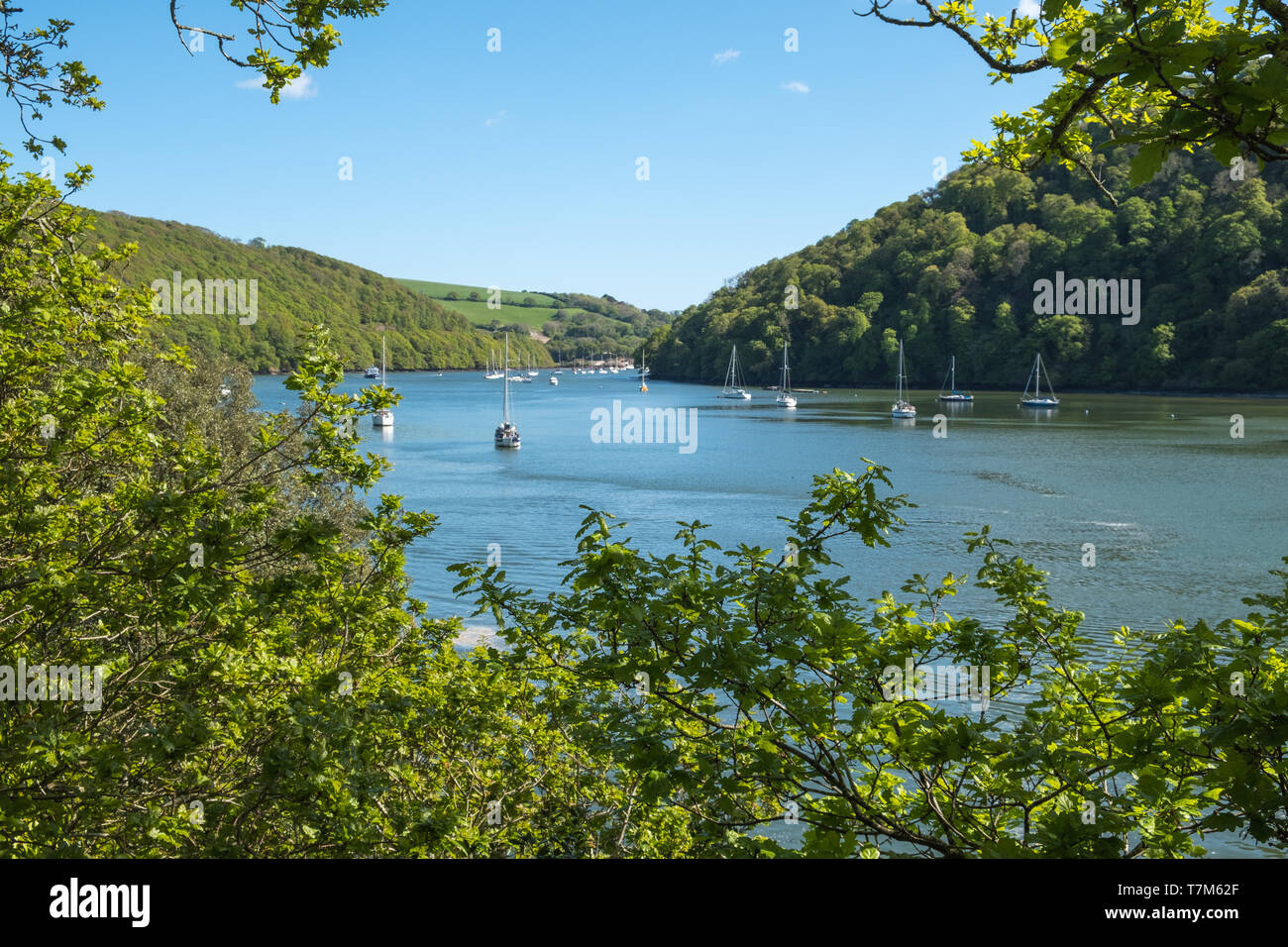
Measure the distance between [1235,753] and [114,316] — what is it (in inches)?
275

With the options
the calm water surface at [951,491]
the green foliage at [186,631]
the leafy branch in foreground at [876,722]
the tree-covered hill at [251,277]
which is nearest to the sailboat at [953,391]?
the calm water surface at [951,491]

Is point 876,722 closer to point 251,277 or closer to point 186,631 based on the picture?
point 186,631

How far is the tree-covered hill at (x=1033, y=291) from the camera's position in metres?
107

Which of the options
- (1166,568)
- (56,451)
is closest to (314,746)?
(56,451)

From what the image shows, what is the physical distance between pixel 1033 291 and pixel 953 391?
17236 millimetres

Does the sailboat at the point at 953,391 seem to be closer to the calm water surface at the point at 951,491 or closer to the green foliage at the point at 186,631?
the calm water surface at the point at 951,491

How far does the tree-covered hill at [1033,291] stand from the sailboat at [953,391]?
1151 millimetres

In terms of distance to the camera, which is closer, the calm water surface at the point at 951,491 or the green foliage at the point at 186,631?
the green foliage at the point at 186,631

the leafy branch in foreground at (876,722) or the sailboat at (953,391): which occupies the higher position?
the sailboat at (953,391)

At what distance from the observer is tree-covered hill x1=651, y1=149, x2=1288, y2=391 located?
107 m

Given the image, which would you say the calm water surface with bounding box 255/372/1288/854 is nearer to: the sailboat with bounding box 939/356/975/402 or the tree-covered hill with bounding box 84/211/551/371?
the sailboat with bounding box 939/356/975/402

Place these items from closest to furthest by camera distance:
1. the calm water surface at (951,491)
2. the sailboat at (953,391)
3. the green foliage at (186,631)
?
the green foliage at (186,631), the calm water surface at (951,491), the sailboat at (953,391)

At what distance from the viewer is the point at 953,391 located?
422 feet
